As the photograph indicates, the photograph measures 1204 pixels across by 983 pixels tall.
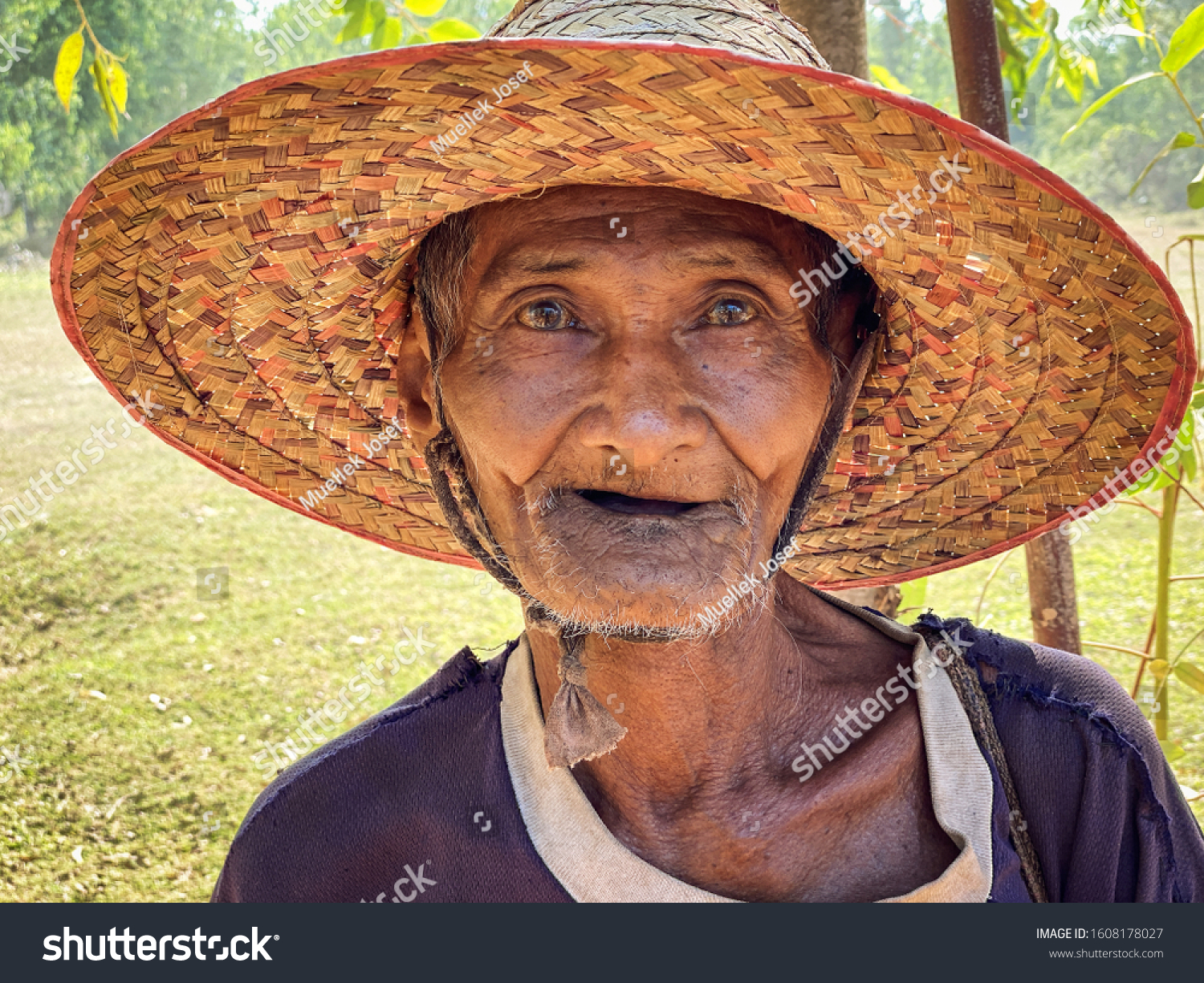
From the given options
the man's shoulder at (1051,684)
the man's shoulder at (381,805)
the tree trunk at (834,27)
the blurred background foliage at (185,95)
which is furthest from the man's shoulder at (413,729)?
the blurred background foliage at (185,95)

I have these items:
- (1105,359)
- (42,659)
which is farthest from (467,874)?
(42,659)

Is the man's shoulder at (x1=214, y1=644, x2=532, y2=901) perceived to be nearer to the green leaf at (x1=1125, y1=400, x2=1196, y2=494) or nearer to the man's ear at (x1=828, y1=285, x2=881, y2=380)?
the man's ear at (x1=828, y1=285, x2=881, y2=380)

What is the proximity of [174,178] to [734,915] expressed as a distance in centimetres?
134

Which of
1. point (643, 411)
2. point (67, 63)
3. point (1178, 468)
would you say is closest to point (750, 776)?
point (643, 411)

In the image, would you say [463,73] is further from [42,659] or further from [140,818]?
[42,659]

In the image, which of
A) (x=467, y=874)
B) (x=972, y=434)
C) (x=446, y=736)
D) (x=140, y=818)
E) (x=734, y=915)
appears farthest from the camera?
(x=140, y=818)

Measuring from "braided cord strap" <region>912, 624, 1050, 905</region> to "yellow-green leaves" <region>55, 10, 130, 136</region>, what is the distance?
2243 millimetres

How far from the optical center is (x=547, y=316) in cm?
167

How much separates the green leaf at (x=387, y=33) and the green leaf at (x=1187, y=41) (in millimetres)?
1877

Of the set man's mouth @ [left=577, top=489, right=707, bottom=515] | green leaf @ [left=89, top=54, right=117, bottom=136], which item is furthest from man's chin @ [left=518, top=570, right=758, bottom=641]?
green leaf @ [left=89, top=54, right=117, bottom=136]

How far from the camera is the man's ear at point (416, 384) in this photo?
1.92 metres

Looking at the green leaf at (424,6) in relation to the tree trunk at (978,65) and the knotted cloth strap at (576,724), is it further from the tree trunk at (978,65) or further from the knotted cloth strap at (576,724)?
the knotted cloth strap at (576,724)

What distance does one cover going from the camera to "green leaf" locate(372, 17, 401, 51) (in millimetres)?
2982

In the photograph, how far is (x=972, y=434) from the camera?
212 centimetres
